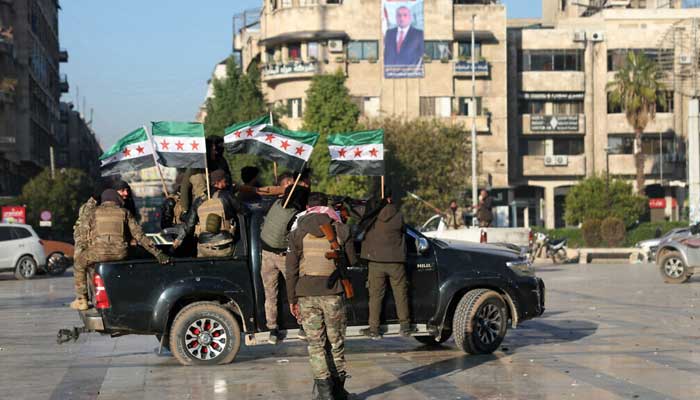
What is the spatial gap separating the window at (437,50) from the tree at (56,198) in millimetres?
24406

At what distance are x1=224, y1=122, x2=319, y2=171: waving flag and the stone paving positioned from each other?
2453 mm

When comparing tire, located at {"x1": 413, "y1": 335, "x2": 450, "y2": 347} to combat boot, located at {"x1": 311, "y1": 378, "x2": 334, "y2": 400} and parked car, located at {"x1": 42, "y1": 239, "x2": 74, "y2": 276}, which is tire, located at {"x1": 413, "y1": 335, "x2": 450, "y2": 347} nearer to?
combat boot, located at {"x1": 311, "y1": 378, "x2": 334, "y2": 400}

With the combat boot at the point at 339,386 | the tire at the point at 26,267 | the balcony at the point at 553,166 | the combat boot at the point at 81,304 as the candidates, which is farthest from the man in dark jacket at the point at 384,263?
the balcony at the point at 553,166

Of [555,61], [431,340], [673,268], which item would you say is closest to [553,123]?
[555,61]

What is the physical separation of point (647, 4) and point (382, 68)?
3141 cm

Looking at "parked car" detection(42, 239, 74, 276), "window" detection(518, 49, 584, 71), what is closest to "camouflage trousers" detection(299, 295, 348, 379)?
"parked car" detection(42, 239, 74, 276)

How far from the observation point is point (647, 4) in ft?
317

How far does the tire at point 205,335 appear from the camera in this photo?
12.5 meters

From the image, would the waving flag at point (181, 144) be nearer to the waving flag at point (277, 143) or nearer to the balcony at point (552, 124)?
the waving flag at point (277, 143)

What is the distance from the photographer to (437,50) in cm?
7669

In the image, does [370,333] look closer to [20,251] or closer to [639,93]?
[20,251]

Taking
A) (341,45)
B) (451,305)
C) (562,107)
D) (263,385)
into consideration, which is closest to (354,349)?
(451,305)

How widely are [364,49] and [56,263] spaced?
42.2 m

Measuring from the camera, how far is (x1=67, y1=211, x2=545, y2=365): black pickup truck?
12375 millimetres
